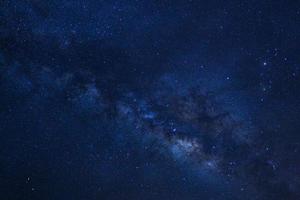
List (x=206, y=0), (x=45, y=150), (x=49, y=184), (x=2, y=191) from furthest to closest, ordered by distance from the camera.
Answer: (x=2, y=191) → (x=49, y=184) → (x=45, y=150) → (x=206, y=0)

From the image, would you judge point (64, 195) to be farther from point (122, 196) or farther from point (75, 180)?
point (122, 196)

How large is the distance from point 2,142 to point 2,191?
315 centimetres

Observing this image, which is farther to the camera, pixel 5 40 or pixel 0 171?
pixel 0 171

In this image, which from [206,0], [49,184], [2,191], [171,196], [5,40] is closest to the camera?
[206,0]

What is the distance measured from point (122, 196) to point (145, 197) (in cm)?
98

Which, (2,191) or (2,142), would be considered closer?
(2,142)

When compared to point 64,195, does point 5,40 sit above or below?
above

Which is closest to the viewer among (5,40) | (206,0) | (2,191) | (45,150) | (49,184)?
(206,0)

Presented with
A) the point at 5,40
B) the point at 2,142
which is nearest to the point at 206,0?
the point at 5,40

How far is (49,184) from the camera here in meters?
14.5

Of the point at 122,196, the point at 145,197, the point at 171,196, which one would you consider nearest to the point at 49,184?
the point at 122,196

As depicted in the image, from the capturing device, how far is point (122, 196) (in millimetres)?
13281

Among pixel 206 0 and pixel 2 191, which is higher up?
pixel 206 0

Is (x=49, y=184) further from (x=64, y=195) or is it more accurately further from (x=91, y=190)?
(x=91, y=190)
